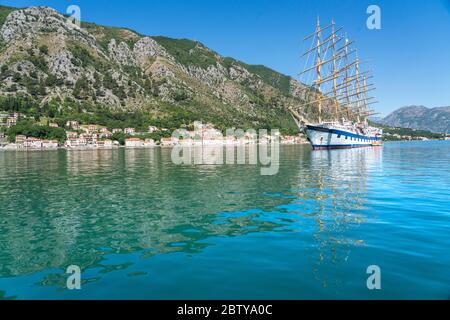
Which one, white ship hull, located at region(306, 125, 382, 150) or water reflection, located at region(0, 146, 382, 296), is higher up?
white ship hull, located at region(306, 125, 382, 150)

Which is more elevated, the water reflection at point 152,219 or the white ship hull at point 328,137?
the white ship hull at point 328,137

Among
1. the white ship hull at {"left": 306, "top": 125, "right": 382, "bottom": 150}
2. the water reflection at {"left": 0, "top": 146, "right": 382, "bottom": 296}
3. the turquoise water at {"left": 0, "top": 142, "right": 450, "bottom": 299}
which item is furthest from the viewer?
the white ship hull at {"left": 306, "top": 125, "right": 382, "bottom": 150}

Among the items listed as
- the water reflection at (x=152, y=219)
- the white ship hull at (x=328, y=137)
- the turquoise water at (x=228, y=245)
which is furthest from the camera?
the white ship hull at (x=328, y=137)

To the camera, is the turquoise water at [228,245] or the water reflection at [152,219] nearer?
the turquoise water at [228,245]

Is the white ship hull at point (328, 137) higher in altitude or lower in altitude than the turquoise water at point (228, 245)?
higher

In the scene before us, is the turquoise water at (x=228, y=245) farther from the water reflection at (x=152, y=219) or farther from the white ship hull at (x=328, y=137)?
the white ship hull at (x=328, y=137)

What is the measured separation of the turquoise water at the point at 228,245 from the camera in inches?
356

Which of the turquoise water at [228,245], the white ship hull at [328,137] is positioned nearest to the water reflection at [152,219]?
the turquoise water at [228,245]

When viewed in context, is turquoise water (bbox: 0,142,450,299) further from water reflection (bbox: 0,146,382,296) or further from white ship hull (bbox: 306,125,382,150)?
white ship hull (bbox: 306,125,382,150)

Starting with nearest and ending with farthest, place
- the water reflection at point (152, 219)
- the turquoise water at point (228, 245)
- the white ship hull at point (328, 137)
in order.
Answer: the turquoise water at point (228, 245) → the water reflection at point (152, 219) → the white ship hull at point (328, 137)

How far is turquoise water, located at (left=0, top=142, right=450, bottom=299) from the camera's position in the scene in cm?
905

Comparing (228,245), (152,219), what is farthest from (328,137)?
(228,245)

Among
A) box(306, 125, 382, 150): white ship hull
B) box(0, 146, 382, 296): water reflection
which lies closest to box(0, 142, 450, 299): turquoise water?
box(0, 146, 382, 296): water reflection

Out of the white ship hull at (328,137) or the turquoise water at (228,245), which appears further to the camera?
the white ship hull at (328,137)
